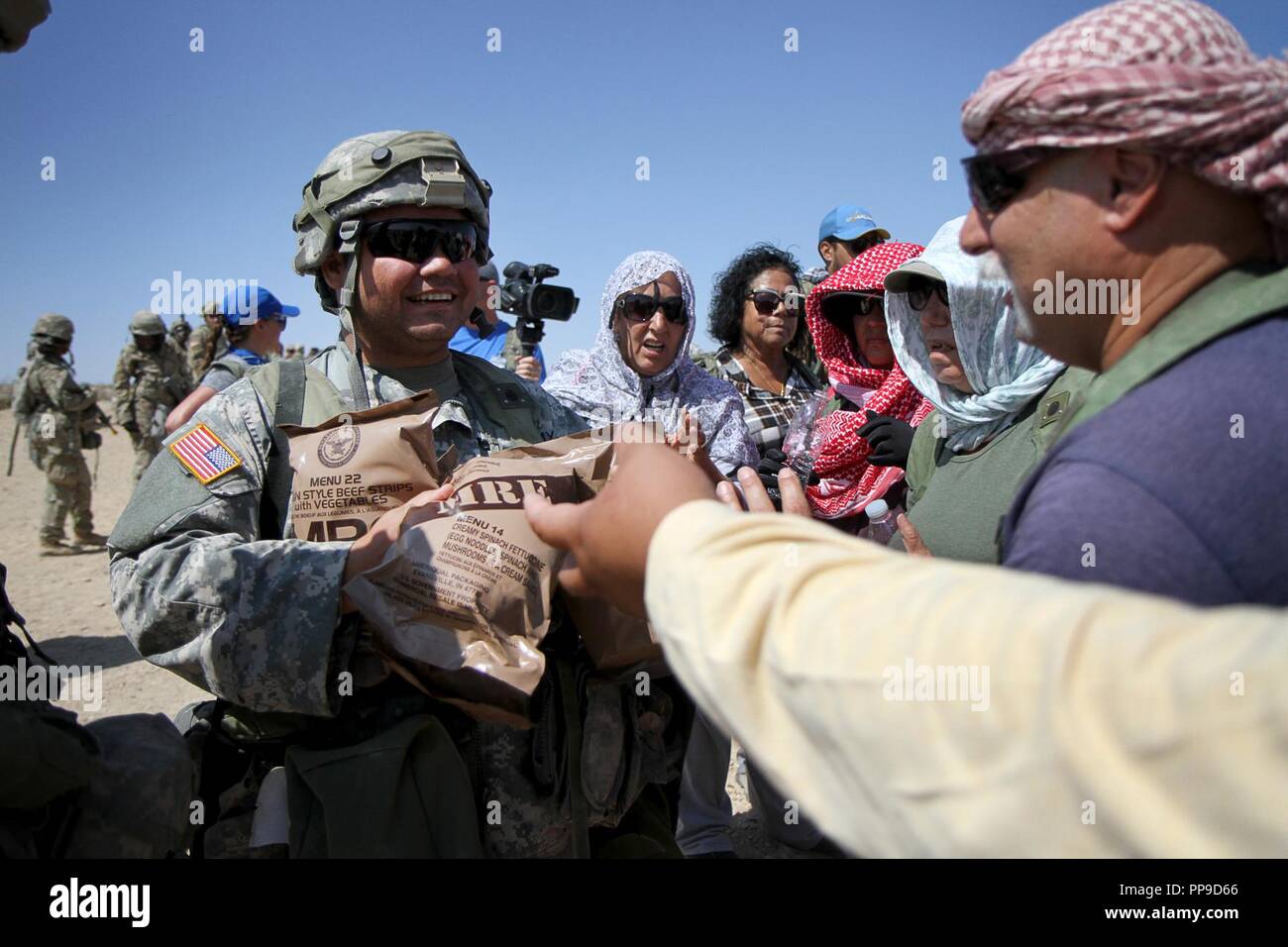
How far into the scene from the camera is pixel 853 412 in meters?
4.02

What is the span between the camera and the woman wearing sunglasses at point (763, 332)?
5.05 m

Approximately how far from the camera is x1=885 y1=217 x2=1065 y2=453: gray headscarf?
2.64 meters

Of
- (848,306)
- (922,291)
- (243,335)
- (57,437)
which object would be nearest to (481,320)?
(922,291)

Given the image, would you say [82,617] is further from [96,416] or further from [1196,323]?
[1196,323]

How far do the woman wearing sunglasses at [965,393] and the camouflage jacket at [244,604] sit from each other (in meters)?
1.19

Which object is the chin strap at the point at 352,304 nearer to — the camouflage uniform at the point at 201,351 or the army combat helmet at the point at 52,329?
the camouflage uniform at the point at 201,351

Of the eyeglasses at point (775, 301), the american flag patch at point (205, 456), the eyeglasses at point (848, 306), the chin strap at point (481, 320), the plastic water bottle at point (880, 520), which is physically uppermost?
the eyeglasses at point (775, 301)

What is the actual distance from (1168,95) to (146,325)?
451 inches

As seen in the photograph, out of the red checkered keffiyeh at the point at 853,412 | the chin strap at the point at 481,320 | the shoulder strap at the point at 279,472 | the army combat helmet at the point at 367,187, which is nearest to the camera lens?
the shoulder strap at the point at 279,472

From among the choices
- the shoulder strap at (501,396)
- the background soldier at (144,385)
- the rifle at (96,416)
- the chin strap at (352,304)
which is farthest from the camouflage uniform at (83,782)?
the background soldier at (144,385)

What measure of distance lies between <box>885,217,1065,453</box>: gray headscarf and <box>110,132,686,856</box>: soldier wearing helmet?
1300 mm

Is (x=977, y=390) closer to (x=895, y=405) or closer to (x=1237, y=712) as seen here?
(x=895, y=405)

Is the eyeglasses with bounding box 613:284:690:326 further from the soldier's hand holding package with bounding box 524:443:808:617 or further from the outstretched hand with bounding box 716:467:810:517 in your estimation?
the soldier's hand holding package with bounding box 524:443:808:617
